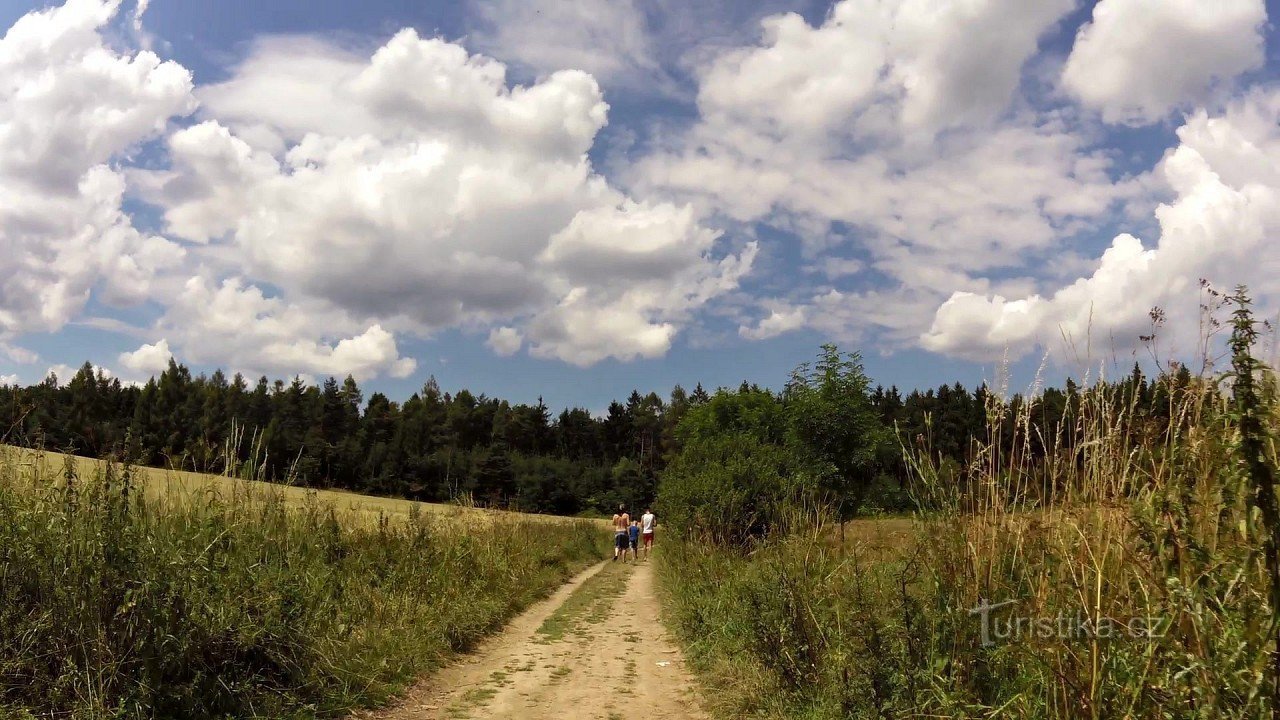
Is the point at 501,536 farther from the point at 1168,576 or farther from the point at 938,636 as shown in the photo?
the point at 1168,576

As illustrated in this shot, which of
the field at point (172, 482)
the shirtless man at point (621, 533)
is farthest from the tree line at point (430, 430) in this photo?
the field at point (172, 482)

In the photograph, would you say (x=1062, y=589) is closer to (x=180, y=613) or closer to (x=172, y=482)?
(x=180, y=613)

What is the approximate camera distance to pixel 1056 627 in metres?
3.30

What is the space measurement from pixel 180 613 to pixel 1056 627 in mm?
5777

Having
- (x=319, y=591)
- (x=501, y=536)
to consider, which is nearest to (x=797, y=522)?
(x=319, y=591)

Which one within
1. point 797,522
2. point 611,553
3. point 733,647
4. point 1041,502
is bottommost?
point 611,553

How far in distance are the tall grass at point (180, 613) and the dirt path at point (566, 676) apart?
0.46 metres

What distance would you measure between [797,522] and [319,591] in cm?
515

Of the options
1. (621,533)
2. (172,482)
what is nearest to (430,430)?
(621,533)

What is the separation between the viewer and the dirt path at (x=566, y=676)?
22.0 feet

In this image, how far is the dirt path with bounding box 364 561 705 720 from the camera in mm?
6703

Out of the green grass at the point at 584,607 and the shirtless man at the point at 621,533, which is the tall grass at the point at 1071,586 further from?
the shirtless man at the point at 621,533

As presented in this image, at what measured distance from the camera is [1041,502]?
4.00m

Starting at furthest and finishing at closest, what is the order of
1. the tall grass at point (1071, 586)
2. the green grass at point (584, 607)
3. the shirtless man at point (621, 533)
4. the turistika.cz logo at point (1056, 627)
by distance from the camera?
the shirtless man at point (621, 533) → the green grass at point (584, 607) → the turistika.cz logo at point (1056, 627) → the tall grass at point (1071, 586)
